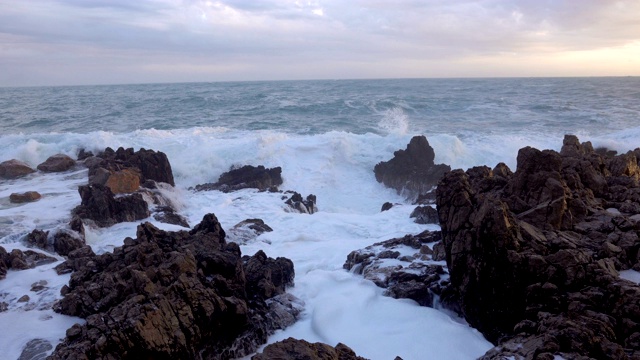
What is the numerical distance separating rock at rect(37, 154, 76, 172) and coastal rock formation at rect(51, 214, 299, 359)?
11453 millimetres

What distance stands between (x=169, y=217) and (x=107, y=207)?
1.65 metres

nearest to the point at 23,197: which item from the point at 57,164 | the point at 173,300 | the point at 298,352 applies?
the point at 57,164

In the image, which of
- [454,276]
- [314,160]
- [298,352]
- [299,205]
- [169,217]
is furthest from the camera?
[314,160]

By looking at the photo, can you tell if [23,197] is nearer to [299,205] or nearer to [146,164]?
[146,164]

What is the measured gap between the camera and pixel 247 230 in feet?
41.8

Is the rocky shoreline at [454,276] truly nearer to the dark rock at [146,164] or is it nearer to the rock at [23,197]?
the rock at [23,197]

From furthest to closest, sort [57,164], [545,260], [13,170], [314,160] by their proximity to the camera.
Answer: [314,160] < [57,164] < [13,170] < [545,260]

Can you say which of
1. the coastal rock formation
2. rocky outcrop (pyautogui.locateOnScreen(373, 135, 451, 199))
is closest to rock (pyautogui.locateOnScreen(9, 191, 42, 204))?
the coastal rock formation

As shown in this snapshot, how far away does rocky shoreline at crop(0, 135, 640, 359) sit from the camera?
5730 mm

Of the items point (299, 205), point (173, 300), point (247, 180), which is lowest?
point (299, 205)

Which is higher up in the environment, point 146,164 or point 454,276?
point 454,276

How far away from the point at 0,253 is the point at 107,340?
5.10m

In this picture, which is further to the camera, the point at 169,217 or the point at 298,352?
the point at 169,217

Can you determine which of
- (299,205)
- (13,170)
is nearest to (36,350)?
(299,205)
